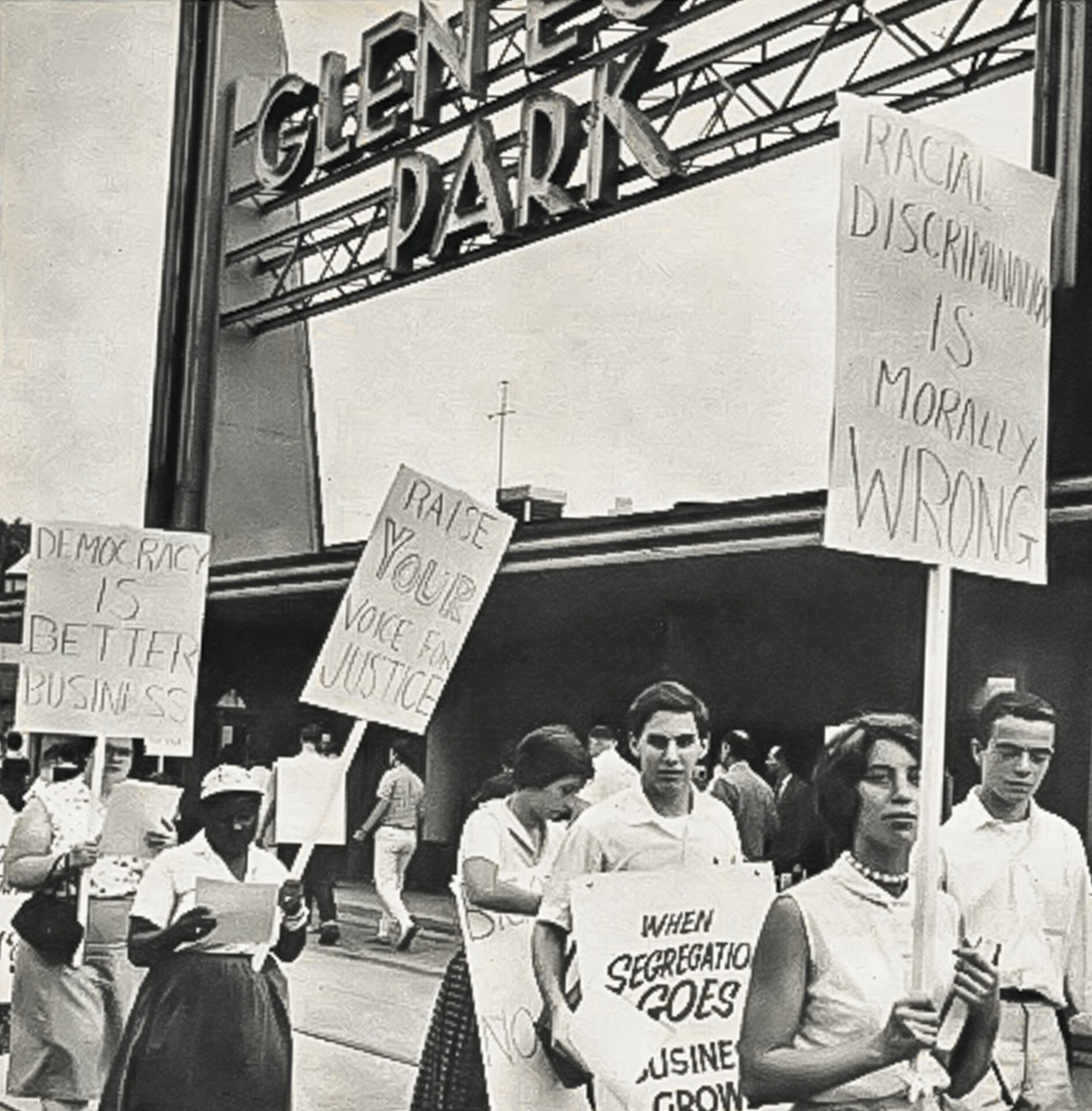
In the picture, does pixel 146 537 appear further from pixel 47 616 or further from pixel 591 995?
pixel 591 995

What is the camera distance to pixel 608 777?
3.96 metres

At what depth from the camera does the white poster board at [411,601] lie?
14.1 feet

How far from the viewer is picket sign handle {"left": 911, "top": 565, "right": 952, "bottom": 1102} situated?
309 cm

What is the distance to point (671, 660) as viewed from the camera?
12.7 ft

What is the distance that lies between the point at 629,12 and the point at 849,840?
1.68 meters

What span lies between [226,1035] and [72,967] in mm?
581

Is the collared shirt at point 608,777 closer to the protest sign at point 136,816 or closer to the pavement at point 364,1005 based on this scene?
the pavement at point 364,1005

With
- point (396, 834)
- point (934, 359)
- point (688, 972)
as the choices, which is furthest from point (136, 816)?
point (934, 359)

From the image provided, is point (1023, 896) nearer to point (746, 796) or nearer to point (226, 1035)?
point (746, 796)

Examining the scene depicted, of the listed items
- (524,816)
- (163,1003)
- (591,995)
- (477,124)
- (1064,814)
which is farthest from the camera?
(163,1003)

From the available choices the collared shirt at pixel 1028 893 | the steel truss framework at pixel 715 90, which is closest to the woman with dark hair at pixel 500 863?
the collared shirt at pixel 1028 893

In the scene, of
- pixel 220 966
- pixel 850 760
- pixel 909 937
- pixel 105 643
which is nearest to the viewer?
pixel 909 937

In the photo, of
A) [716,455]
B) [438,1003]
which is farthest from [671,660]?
[438,1003]

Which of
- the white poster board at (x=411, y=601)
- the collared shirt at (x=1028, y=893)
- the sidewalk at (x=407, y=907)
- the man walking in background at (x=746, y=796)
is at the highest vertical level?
the white poster board at (x=411, y=601)
